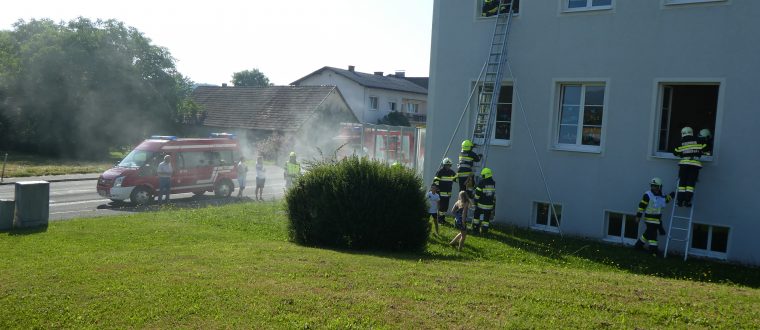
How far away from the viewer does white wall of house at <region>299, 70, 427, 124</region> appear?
4978 cm

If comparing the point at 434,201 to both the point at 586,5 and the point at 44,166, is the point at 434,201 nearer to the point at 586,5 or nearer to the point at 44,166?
the point at 586,5

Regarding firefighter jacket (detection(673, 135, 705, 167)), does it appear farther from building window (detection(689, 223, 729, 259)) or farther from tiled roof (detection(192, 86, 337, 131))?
tiled roof (detection(192, 86, 337, 131))

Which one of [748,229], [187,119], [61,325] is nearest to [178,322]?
[61,325]

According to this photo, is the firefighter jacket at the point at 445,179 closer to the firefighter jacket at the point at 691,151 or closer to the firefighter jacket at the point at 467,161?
the firefighter jacket at the point at 467,161

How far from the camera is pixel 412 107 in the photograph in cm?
5531

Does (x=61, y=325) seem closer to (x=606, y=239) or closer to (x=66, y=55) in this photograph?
(x=606, y=239)

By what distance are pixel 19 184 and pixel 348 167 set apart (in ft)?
23.7

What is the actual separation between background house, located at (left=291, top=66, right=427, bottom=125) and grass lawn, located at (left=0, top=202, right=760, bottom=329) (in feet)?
129

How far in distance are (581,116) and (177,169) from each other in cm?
1279

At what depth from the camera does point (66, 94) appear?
35531 mm

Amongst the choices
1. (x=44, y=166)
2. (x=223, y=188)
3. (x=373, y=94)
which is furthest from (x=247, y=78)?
(x=223, y=188)

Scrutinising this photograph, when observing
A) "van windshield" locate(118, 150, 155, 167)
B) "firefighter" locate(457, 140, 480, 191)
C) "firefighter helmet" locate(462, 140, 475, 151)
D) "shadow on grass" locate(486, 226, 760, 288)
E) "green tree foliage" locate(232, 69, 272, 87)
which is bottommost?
"shadow on grass" locate(486, 226, 760, 288)

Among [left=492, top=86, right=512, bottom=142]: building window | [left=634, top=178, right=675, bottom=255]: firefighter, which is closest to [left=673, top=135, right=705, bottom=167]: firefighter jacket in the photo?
[left=634, top=178, right=675, bottom=255]: firefighter

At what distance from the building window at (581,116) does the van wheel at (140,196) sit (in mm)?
12518
